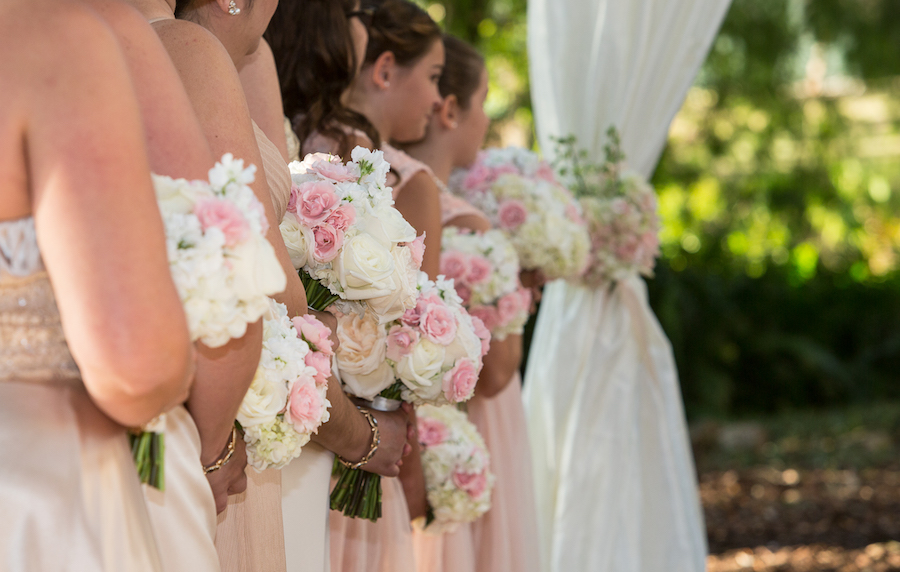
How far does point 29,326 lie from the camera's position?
1356mm

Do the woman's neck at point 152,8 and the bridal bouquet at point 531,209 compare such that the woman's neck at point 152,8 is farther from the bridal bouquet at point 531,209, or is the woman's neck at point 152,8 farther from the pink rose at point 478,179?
the pink rose at point 478,179

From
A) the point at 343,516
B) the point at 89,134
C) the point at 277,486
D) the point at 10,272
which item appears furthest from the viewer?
the point at 343,516

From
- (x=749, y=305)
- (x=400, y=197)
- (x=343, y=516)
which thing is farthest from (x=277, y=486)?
(x=749, y=305)

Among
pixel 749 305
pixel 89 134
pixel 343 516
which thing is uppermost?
pixel 89 134

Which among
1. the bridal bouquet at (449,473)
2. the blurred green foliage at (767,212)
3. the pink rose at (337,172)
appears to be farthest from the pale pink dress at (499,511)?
the blurred green foliage at (767,212)

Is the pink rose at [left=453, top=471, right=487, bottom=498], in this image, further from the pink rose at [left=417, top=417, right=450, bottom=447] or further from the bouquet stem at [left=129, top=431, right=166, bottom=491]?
the bouquet stem at [left=129, top=431, right=166, bottom=491]

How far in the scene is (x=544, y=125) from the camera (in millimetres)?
4559

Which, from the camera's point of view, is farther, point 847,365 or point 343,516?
point 847,365

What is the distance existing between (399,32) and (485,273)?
877mm

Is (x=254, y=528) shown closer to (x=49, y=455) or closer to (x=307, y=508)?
(x=307, y=508)

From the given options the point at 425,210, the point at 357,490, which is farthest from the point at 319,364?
the point at 425,210

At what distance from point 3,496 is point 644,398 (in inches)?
143

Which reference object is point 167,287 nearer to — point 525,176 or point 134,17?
point 134,17

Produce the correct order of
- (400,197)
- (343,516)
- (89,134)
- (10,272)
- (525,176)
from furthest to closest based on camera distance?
(525,176) → (400,197) → (343,516) → (10,272) → (89,134)
